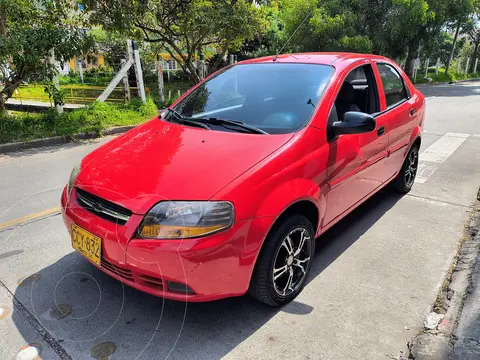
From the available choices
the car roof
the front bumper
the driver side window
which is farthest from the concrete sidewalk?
the car roof

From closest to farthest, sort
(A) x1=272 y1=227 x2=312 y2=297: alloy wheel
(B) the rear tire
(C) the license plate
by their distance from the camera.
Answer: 1. (C) the license plate
2. (A) x1=272 y1=227 x2=312 y2=297: alloy wheel
3. (B) the rear tire

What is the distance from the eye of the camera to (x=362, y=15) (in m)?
21.5

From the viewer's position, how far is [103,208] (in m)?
2.31

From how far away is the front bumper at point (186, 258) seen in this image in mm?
2061

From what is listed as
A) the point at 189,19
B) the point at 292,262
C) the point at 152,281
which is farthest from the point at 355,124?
the point at 189,19

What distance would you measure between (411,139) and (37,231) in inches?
165

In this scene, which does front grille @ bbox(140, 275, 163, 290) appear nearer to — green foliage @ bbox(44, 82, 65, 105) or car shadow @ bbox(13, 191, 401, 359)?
car shadow @ bbox(13, 191, 401, 359)

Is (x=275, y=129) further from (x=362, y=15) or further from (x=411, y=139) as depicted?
(x=362, y=15)

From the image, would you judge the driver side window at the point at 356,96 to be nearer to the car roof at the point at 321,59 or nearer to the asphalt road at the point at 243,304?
the car roof at the point at 321,59

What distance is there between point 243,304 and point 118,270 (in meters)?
0.92

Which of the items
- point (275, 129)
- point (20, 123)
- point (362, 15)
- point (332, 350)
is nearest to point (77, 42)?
point (20, 123)

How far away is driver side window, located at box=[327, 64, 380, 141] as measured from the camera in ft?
9.93

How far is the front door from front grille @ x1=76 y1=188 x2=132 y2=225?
151 cm

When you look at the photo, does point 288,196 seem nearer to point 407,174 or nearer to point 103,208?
point 103,208
